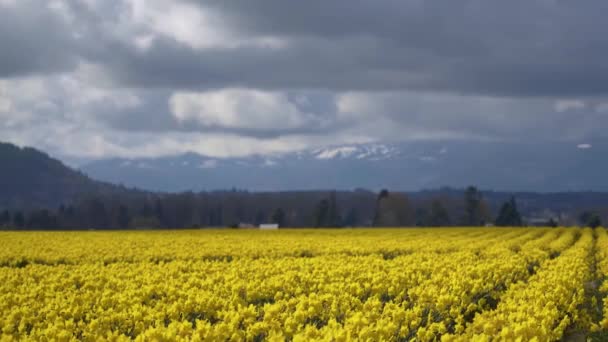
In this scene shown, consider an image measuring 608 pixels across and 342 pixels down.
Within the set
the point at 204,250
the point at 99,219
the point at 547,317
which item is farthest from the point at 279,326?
the point at 99,219

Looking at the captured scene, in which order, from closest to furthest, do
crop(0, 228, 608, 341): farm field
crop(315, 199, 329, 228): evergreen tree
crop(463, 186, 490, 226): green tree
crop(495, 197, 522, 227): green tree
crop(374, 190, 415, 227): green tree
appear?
1. crop(0, 228, 608, 341): farm field
2. crop(495, 197, 522, 227): green tree
3. crop(315, 199, 329, 228): evergreen tree
4. crop(374, 190, 415, 227): green tree
5. crop(463, 186, 490, 226): green tree

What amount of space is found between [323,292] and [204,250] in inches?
715

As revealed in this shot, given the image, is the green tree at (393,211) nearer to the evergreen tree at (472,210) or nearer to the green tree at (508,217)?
the evergreen tree at (472,210)

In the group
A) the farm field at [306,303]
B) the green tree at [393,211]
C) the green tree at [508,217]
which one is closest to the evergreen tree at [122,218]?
the green tree at [393,211]

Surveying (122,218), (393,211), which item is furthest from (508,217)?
(122,218)

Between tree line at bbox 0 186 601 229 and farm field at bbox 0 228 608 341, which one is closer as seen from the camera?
farm field at bbox 0 228 608 341

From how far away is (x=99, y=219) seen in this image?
147m

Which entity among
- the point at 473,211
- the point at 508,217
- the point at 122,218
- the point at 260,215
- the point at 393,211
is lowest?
the point at 508,217

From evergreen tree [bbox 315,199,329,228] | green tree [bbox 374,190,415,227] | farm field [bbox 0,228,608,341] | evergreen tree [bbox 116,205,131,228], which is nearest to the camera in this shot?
farm field [bbox 0,228,608,341]

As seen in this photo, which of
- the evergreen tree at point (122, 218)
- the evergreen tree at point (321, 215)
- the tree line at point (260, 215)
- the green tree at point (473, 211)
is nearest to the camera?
the evergreen tree at point (321, 215)

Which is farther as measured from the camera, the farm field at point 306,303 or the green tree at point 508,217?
the green tree at point 508,217

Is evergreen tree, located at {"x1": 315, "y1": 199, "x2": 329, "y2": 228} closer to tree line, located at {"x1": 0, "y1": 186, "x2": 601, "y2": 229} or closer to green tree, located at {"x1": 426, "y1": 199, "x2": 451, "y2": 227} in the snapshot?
tree line, located at {"x1": 0, "y1": 186, "x2": 601, "y2": 229}

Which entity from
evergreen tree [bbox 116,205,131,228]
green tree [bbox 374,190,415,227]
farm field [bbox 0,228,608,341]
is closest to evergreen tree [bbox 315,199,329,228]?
green tree [bbox 374,190,415,227]

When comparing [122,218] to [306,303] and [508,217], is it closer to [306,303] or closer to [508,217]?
[508,217]
